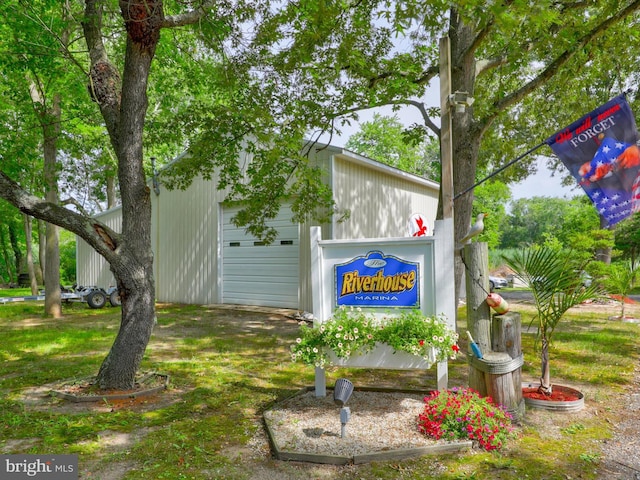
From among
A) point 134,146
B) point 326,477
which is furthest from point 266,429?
point 134,146

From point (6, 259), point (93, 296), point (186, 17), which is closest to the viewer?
point (186, 17)

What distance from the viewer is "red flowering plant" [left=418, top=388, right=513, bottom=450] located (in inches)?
133

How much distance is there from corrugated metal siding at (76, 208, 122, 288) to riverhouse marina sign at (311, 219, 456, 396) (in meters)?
12.0

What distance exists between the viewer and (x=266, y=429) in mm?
3775

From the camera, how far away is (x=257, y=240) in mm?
11344

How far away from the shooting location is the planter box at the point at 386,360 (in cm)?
394

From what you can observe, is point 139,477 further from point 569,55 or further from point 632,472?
point 569,55

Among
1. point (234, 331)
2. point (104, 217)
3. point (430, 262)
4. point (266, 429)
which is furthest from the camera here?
point (104, 217)

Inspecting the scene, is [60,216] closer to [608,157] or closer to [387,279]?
[387,279]

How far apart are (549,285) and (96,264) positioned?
1548 cm

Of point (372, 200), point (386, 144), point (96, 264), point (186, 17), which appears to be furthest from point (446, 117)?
point (386, 144)

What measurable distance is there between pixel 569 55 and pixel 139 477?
732cm

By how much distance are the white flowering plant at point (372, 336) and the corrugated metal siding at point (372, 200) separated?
563 cm

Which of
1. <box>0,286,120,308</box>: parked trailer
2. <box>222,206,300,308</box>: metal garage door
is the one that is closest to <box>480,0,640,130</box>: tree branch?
<box>222,206,300,308</box>: metal garage door
